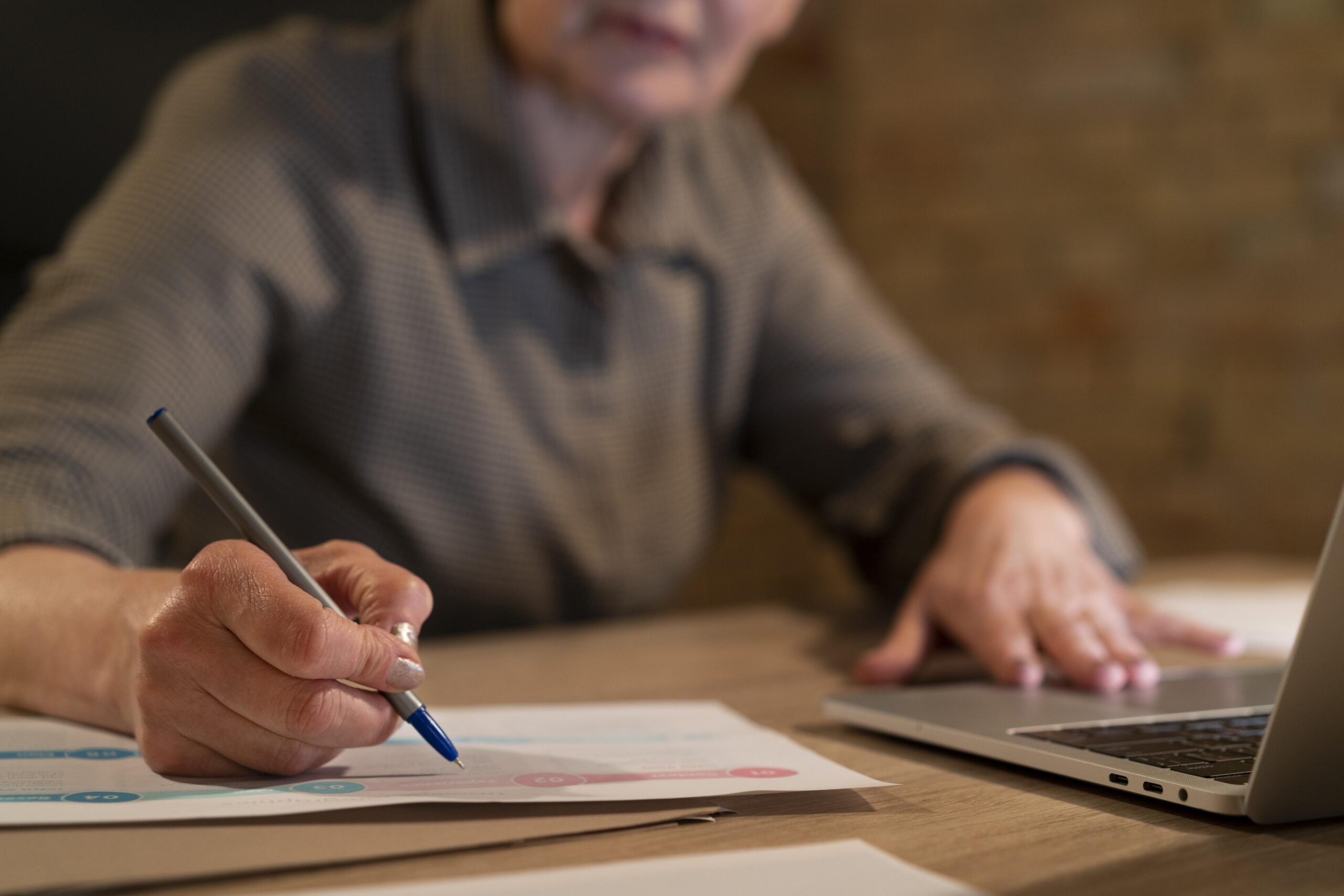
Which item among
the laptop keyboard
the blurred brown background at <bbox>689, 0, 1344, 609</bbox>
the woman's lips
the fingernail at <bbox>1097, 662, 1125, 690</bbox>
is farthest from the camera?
the blurred brown background at <bbox>689, 0, 1344, 609</bbox>

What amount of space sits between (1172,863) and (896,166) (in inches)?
78.5

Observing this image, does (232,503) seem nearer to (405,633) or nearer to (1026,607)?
(405,633)

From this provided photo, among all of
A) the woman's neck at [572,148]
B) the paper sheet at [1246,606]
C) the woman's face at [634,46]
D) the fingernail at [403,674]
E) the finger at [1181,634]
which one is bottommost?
the fingernail at [403,674]

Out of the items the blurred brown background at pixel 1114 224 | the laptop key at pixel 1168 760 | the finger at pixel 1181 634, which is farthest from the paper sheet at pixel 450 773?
the blurred brown background at pixel 1114 224

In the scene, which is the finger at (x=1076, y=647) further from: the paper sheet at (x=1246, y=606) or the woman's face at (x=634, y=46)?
the woman's face at (x=634, y=46)

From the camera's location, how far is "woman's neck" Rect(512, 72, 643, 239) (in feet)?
3.18

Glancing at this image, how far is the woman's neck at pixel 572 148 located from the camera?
97 centimetres

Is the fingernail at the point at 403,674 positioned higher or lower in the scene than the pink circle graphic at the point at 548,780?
higher

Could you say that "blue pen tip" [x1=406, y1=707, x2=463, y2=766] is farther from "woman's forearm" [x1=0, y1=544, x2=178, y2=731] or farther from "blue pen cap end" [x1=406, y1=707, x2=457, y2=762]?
"woman's forearm" [x1=0, y1=544, x2=178, y2=731]

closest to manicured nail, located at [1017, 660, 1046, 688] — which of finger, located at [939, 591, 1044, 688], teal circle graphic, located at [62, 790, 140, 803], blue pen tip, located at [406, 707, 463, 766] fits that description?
finger, located at [939, 591, 1044, 688]

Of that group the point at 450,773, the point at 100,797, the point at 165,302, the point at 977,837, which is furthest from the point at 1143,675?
the point at 165,302

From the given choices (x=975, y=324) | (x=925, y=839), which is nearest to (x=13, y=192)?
(x=925, y=839)

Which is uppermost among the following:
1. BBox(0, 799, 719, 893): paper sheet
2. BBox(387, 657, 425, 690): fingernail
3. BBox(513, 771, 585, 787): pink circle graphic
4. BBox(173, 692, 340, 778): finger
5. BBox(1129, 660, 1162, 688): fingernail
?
BBox(1129, 660, 1162, 688): fingernail

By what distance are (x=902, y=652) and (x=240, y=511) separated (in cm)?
43
